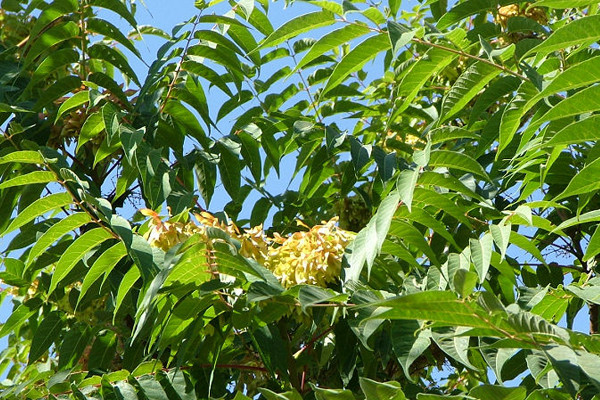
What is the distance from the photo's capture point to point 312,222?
367 centimetres

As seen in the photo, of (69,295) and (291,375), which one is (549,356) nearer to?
(291,375)

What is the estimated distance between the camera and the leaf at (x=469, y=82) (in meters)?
2.51

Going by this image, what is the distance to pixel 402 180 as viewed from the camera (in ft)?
7.50

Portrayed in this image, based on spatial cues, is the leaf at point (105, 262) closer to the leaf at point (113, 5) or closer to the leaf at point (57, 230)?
the leaf at point (57, 230)

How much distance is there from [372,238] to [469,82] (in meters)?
0.62

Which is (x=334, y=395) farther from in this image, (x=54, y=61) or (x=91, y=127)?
(x=54, y=61)

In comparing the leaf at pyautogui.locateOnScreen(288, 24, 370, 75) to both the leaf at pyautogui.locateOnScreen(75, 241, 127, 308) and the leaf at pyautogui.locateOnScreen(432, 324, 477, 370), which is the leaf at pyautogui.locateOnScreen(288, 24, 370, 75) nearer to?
the leaf at pyautogui.locateOnScreen(75, 241, 127, 308)

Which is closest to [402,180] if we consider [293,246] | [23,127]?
[293,246]

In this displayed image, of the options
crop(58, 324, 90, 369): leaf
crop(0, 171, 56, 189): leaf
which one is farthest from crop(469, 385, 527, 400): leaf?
crop(58, 324, 90, 369): leaf

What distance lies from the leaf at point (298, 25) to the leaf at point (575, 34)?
75cm

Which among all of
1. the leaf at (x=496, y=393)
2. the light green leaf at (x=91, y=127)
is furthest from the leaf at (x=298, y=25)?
the leaf at (x=496, y=393)

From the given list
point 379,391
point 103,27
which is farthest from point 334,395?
point 103,27

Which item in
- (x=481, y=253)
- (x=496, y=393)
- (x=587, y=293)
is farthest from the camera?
(x=481, y=253)

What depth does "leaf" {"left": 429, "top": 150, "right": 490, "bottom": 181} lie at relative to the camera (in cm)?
247
